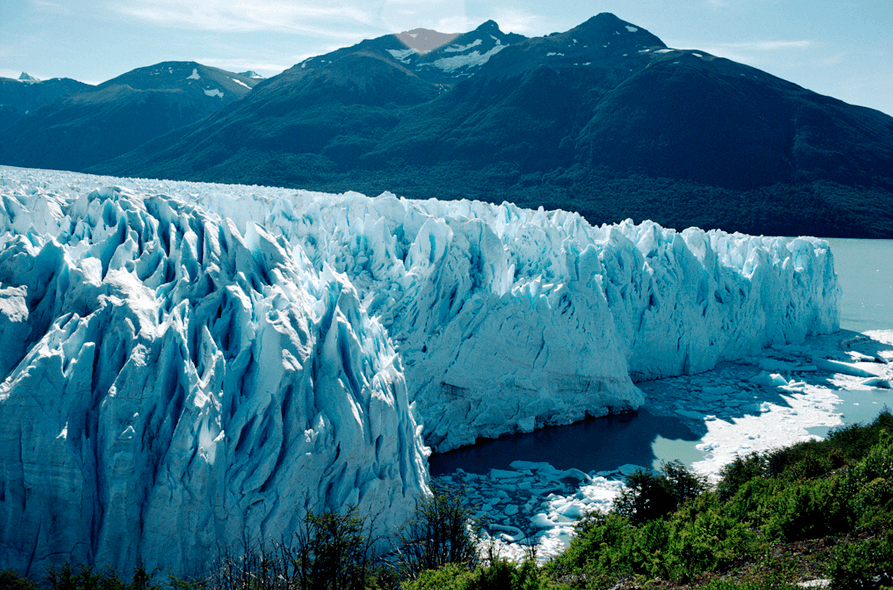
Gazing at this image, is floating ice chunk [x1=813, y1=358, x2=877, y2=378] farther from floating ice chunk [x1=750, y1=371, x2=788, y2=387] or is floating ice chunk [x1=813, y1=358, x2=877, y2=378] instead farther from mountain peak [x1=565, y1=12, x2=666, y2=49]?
mountain peak [x1=565, y1=12, x2=666, y2=49]

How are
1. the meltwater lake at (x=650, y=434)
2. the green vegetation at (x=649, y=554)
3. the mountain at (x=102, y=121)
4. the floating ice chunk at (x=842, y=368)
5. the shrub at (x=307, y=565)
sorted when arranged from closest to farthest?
1. the green vegetation at (x=649, y=554)
2. the shrub at (x=307, y=565)
3. the meltwater lake at (x=650, y=434)
4. the floating ice chunk at (x=842, y=368)
5. the mountain at (x=102, y=121)

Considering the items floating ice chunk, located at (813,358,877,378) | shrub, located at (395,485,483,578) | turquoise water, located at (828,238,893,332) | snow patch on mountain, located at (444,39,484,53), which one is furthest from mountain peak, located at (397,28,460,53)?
shrub, located at (395,485,483,578)

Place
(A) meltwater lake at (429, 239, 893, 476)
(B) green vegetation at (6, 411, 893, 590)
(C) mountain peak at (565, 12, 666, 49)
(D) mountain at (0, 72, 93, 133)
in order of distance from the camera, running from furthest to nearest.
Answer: (D) mountain at (0, 72, 93, 133) → (C) mountain peak at (565, 12, 666, 49) → (A) meltwater lake at (429, 239, 893, 476) → (B) green vegetation at (6, 411, 893, 590)

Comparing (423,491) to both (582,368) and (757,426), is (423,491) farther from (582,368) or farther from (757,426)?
(757,426)

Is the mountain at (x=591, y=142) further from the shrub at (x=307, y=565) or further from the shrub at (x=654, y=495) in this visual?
the shrub at (x=307, y=565)

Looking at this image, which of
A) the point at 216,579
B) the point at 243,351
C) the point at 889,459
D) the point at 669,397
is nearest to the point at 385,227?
the point at 243,351

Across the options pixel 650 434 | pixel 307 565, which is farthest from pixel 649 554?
pixel 650 434

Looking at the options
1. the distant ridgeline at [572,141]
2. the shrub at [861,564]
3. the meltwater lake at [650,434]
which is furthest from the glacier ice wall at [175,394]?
the distant ridgeline at [572,141]
